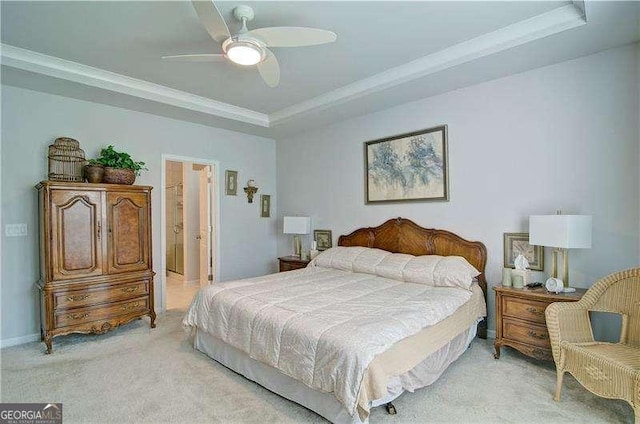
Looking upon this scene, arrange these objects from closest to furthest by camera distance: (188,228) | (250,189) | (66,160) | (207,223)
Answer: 1. (66,160)
2. (207,223)
3. (250,189)
4. (188,228)

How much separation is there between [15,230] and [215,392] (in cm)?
274

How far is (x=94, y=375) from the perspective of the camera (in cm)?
263

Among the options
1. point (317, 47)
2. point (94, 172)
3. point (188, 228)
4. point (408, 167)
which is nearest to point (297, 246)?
point (408, 167)

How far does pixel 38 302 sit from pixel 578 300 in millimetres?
4907

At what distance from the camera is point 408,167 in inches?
156

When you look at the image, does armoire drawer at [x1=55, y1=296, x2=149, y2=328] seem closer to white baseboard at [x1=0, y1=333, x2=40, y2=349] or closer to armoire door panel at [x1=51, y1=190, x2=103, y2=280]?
armoire door panel at [x1=51, y1=190, x2=103, y2=280]

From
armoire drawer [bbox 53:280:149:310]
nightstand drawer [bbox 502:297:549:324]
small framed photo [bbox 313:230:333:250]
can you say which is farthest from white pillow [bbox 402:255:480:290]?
armoire drawer [bbox 53:280:149:310]

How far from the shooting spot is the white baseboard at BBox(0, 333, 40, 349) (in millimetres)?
3264

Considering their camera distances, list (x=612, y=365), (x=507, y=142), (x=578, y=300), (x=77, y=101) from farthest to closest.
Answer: (x=77, y=101), (x=507, y=142), (x=578, y=300), (x=612, y=365)

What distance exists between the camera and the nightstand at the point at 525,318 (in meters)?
2.60

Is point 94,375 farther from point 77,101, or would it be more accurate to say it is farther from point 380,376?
point 77,101

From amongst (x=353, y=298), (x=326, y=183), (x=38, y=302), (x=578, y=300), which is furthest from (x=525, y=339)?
(x=38, y=302)

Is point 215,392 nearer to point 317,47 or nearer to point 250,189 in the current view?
point 317,47

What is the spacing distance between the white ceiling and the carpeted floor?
2.55 meters
